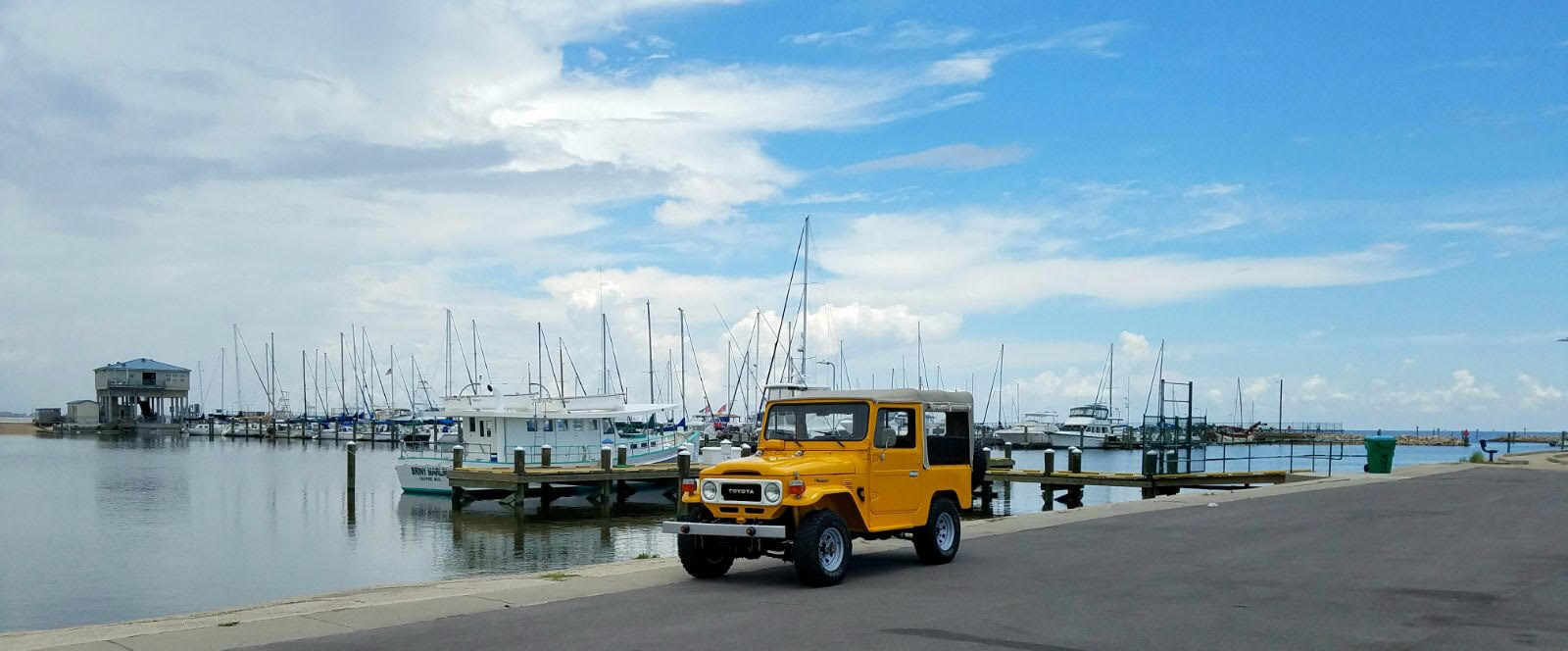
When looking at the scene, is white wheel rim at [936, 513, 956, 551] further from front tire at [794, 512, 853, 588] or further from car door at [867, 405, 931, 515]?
front tire at [794, 512, 853, 588]

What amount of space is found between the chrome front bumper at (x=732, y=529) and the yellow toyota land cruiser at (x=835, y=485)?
0.01 metres

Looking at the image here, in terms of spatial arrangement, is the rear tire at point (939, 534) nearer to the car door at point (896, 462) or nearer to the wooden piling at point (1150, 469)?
the car door at point (896, 462)

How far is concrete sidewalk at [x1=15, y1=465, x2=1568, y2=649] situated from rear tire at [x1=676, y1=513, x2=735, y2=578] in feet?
0.81

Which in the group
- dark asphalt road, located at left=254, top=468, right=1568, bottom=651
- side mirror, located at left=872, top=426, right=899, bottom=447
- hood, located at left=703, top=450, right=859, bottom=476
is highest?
side mirror, located at left=872, top=426, right=899, bottom=447

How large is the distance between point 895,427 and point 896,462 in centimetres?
45

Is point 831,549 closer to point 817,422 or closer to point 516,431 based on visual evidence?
point 817,422

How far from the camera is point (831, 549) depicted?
14000mm

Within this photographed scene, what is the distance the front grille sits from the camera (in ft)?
45.5

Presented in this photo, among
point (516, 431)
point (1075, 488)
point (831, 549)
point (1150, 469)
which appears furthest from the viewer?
point (516, 431)

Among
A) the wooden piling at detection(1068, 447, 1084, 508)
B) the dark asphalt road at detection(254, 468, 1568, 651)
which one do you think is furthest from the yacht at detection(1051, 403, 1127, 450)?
the dark asphalt road at detection(254, 468, 1568, 651)

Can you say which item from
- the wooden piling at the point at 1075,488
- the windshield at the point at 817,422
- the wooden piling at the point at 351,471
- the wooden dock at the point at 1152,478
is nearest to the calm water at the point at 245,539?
the wooden piling at the point at 351,471

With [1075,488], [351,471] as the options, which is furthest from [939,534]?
[351,471]

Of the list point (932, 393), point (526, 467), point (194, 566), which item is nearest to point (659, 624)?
point (932, 393)

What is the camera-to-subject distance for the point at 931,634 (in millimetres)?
10672
